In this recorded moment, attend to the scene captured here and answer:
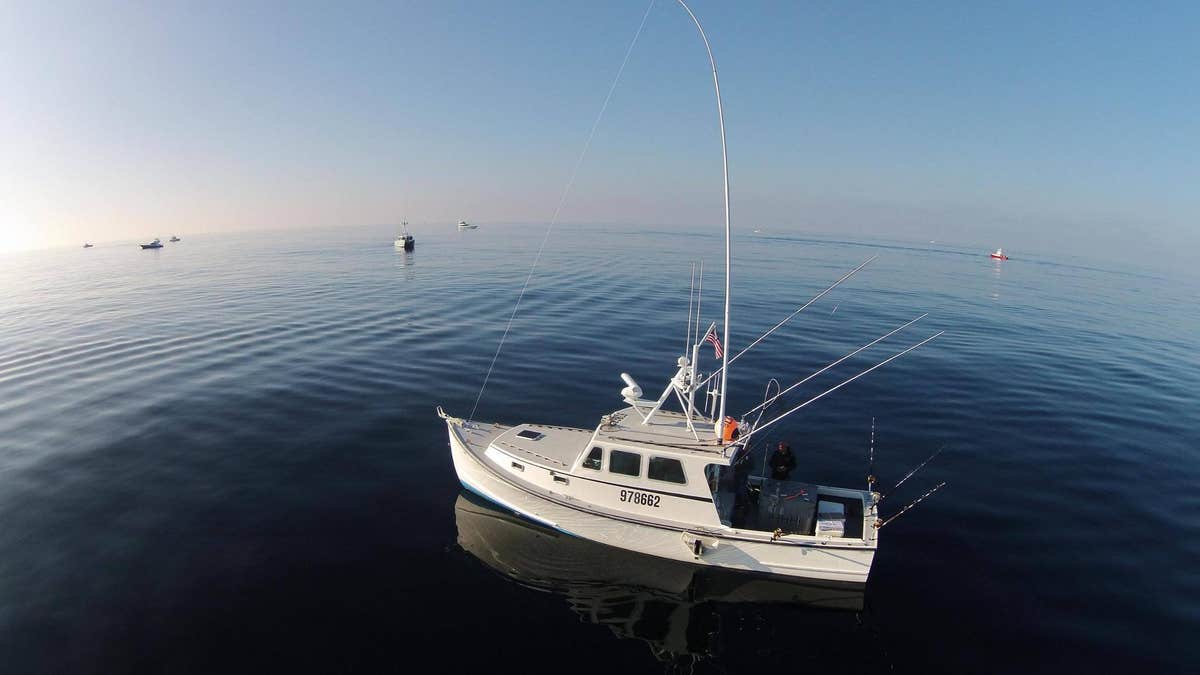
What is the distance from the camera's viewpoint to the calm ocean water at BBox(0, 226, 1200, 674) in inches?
445

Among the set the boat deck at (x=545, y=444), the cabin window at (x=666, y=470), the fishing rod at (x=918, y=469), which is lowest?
the fishing rod at (x=918, y=469)

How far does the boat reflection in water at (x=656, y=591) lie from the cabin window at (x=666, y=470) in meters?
2.44

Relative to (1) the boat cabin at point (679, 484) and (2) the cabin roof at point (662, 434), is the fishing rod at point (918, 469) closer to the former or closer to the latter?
(1) the boat cabin at point (679, 484)

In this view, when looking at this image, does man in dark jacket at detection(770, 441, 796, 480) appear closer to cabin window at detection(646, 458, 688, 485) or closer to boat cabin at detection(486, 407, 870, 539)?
boat cabin at detection(486, 407, 870, 539)

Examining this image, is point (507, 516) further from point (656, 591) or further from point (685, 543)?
point (685, 543)

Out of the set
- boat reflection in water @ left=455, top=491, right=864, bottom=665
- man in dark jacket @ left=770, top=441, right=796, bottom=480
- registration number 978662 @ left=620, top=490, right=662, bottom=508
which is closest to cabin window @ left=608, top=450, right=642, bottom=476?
registration number 978662 @ left=620, top=490, right=662, bottom=508

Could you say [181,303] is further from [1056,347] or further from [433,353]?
[1056,347]

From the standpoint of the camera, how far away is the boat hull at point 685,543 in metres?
12.7

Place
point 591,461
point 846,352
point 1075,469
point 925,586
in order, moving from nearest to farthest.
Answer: point 925,586 → point 591,461 → point 1075,469 → point 846,352

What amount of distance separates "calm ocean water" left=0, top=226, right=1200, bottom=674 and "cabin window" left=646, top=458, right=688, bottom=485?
2514mm

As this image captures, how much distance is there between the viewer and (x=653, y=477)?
13.8 m

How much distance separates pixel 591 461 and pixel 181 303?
54.7 m

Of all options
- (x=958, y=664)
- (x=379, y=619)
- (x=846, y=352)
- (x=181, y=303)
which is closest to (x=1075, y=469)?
(x=958, y=664)

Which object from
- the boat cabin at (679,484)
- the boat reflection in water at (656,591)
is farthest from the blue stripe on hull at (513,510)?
the boat cabin at (679,484)
